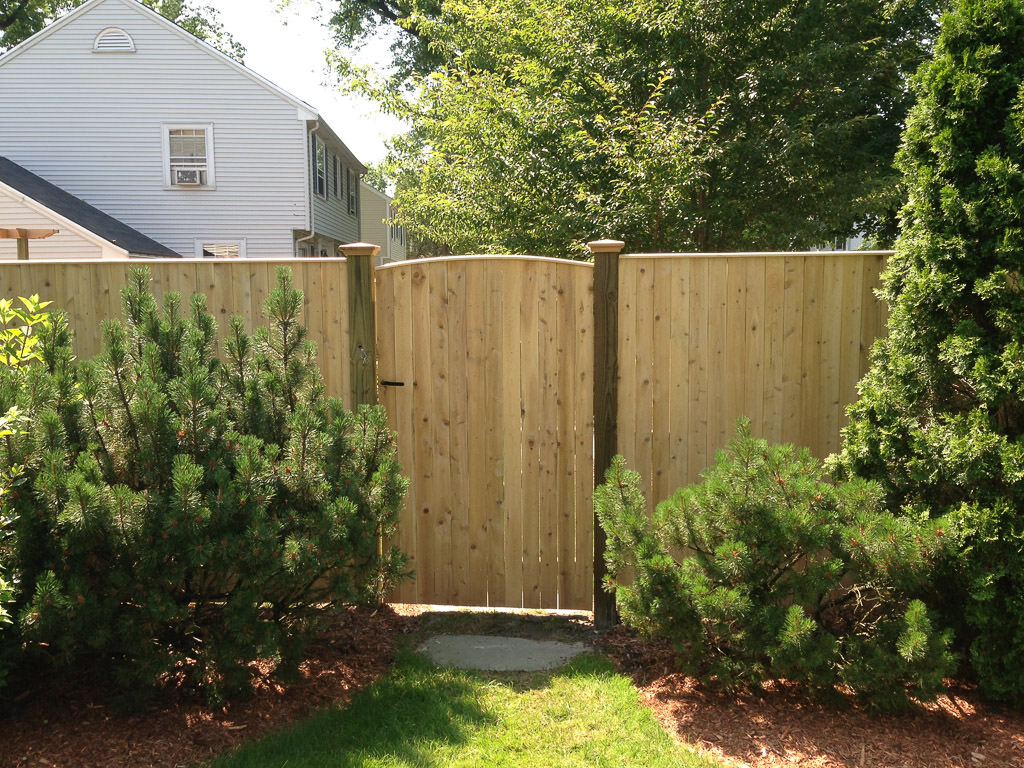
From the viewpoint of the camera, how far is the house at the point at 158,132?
59.1 feet

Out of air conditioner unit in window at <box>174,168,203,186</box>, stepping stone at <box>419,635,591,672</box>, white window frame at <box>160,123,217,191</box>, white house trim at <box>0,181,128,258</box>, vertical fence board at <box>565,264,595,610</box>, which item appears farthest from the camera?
air conditioner unit in window at <box>174,168,203,186</box>

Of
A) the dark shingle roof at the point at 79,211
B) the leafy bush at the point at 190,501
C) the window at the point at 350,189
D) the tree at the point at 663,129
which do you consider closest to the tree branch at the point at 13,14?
the window at the point at 350,189

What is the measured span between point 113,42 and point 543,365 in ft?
58.8

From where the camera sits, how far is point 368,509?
3479mm

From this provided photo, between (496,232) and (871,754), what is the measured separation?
6.33m

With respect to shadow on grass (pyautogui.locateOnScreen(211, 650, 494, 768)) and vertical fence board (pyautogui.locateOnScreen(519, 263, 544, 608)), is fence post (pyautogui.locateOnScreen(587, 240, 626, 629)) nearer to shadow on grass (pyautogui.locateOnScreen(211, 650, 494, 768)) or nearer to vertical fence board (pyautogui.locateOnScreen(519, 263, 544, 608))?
vertical fence board (pyautogui.locateOnScreen(519, 263, 544, 608))

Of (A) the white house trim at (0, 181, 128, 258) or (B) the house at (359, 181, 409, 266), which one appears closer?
(A) the white house trim at (0, 181, 128, 258)

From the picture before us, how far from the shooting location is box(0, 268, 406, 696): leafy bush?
9.77 feet

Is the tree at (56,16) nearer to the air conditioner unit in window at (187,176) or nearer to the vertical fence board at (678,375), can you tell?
the air conditioner unit in window at (187,176)

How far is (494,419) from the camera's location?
14.7 ft

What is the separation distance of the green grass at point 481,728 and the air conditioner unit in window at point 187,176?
1728 cm

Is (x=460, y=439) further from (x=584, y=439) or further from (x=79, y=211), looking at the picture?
(x=79, y=211)

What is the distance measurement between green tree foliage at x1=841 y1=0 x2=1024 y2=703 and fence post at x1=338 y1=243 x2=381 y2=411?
2501 millimetres

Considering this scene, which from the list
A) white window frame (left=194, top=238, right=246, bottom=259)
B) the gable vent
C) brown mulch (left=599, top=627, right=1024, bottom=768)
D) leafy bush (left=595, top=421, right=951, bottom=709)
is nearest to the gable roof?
the gable vent
